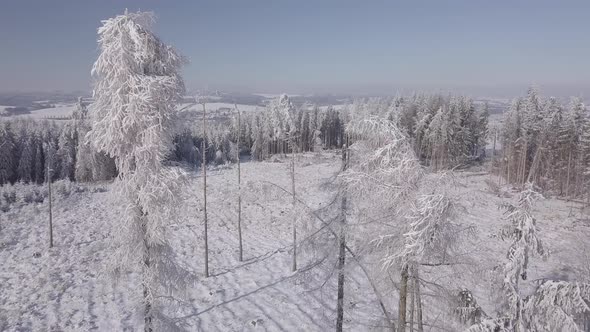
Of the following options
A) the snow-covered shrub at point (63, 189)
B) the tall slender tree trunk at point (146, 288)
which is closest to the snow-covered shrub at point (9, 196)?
the snow-covered shrub at point (63, 189)

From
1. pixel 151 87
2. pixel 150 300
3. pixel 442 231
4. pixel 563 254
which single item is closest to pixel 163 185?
pixel 151 87

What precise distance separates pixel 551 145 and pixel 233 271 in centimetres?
3899

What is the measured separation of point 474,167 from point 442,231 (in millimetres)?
59196

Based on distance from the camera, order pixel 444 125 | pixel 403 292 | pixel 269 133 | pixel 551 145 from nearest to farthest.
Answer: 1. pixel 403 292
2. pixel 551 145
3. pixel 444 125
4. pixel 269 133

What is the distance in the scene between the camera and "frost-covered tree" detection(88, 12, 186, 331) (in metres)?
9.10

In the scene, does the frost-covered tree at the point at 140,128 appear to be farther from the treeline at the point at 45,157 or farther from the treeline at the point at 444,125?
the treeline at the point at 45,157

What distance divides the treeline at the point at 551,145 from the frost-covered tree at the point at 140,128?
132 feet

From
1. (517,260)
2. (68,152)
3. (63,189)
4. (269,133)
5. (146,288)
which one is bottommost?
(63,189)

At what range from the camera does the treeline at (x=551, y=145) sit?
138 ft

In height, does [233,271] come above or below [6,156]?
below

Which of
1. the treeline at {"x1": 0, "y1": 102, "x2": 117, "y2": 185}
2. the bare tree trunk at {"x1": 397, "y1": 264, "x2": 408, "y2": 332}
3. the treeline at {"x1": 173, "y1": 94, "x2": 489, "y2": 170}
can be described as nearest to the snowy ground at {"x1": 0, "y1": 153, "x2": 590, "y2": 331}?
the bare tree trunk at {"x1": 397, "y1": 264, "x2": 408, "y2": 332}

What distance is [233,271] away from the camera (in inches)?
1030

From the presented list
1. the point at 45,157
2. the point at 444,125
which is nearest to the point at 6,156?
the point at 45,157

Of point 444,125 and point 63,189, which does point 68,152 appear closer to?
point 63,189
